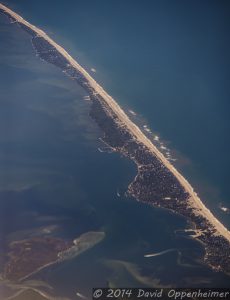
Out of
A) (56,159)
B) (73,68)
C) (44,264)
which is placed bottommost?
(44,264)

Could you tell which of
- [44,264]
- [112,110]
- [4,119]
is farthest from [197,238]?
[4,119]

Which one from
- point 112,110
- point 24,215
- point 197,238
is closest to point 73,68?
point 112,110

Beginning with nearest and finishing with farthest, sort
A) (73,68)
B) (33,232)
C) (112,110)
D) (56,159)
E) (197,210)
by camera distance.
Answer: (33,232), (197,210), (56,159), (112,110), (73,68)

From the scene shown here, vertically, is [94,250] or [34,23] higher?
[34,23]

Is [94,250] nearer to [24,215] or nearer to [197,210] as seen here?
[24,215]

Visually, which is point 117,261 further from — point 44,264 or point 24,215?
point 24,215

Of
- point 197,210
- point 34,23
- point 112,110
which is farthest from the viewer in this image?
point 34,23

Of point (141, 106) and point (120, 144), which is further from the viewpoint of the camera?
point (141, 106)
